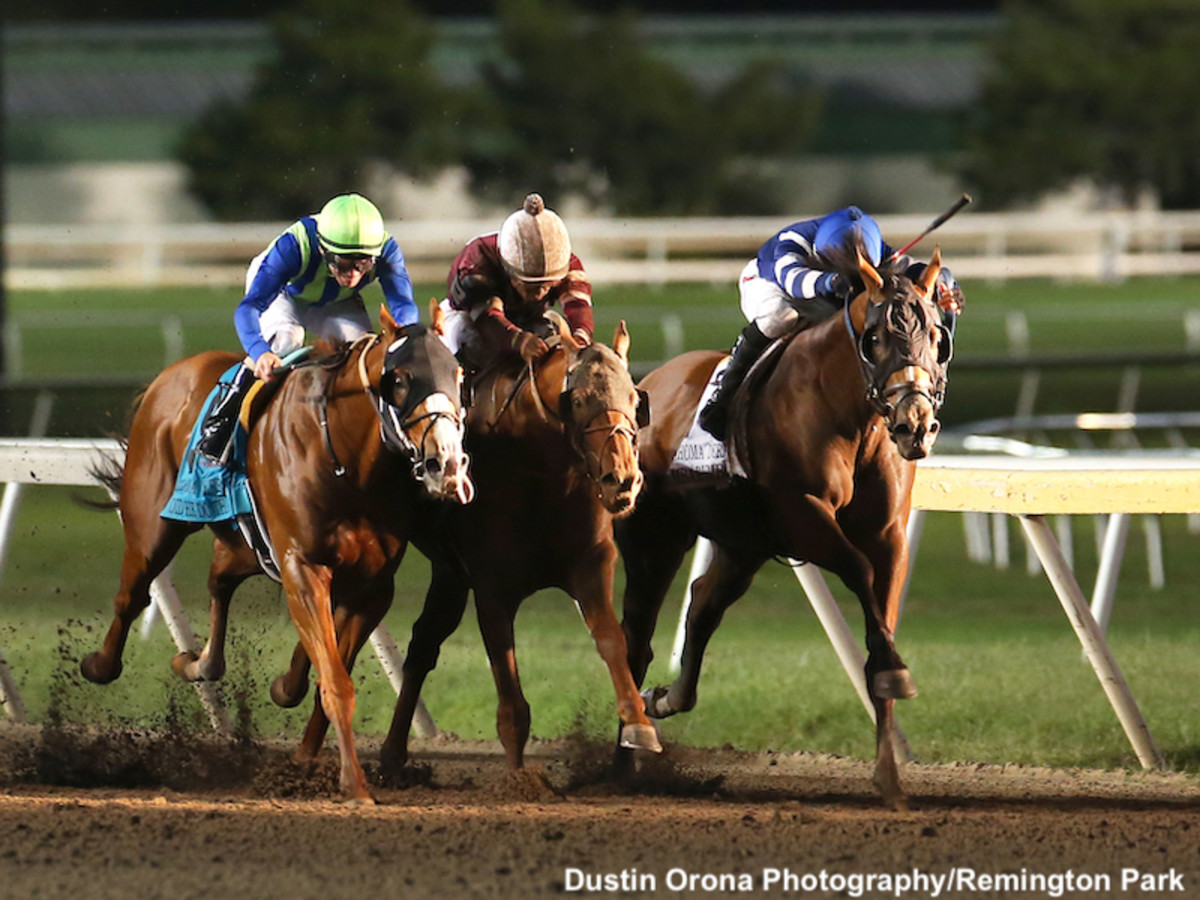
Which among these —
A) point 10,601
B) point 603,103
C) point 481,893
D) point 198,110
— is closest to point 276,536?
point 481,893

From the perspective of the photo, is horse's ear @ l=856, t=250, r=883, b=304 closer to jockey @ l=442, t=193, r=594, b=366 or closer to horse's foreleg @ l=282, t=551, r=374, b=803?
jockey @ l=442, t=193, r=594, b=366

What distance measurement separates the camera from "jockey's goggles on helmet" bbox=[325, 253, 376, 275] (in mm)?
5945

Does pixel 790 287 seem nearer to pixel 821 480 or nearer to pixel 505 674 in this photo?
pixel 821 480

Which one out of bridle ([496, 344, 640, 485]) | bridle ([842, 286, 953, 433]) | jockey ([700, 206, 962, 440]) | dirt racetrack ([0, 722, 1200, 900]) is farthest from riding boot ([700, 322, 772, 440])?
dirt racetrack ([0, 722, 1200, 900])

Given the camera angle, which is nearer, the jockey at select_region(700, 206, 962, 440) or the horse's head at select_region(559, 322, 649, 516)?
the horse's head at select_region(559, 322, 649, 516)

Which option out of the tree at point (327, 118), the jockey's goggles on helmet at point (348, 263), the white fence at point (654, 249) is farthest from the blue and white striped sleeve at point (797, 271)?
the tree at point (327, 118)

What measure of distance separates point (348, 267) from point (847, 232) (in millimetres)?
1351

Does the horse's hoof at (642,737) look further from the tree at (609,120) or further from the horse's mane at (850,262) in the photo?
the tree at (609,120)

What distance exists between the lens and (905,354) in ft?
17.9

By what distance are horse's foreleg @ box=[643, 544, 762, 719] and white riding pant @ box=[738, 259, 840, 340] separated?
68cm

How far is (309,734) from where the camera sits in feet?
19.5

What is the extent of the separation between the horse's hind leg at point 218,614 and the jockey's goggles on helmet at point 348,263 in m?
1.04

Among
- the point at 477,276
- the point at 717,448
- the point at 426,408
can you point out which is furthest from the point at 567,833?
the point at 477,276

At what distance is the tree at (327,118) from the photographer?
2664 cm
